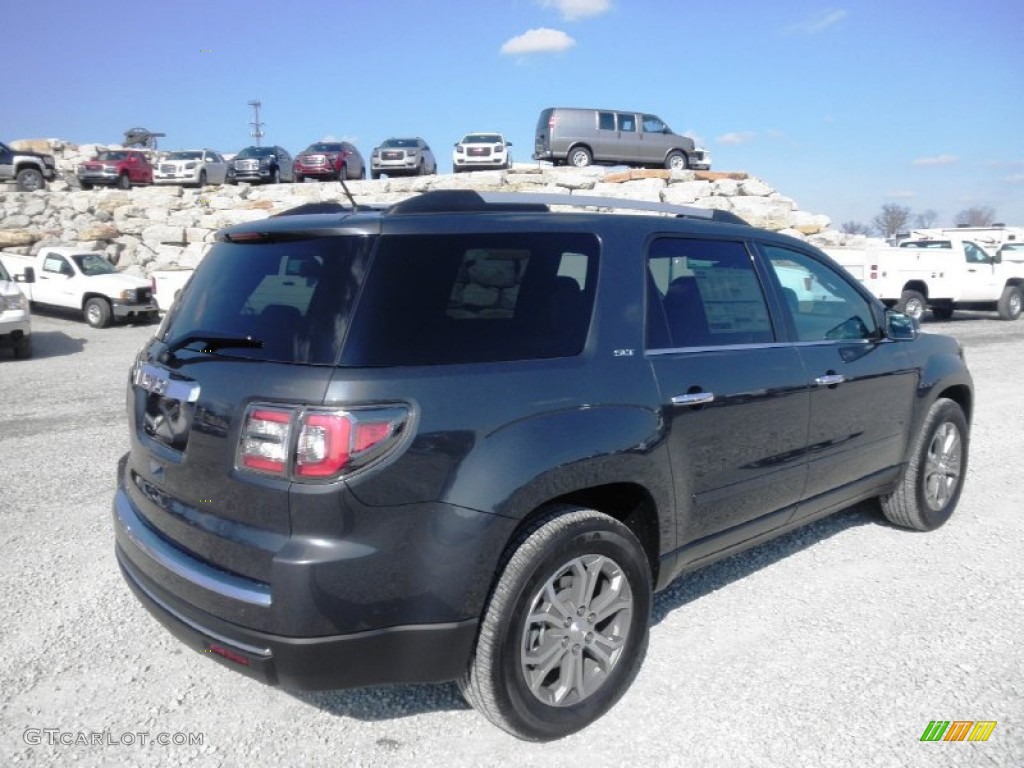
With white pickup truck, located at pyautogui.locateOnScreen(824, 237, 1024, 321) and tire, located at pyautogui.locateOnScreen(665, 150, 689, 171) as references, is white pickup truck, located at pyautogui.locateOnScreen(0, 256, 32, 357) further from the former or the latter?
tire, located at pyautogui.locateOnScreen(665, 150, 689, 171)

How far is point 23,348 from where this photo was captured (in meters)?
13.0

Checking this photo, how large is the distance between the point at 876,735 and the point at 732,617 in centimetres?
94

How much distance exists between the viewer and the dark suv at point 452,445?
2.36 m

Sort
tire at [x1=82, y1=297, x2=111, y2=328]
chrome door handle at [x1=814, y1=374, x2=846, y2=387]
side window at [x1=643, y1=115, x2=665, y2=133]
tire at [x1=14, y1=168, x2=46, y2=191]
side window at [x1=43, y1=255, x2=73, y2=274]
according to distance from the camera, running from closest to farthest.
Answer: chrome door handle at [x1=814, y1=374, x2=846, y2=387], tire at [x1=82, y1=297, x2=111, y2=328], side window at [x1=43, y1=255, x2=73, y2=274], side window at [x1=643, y1=115, x2=665, y2=133], tire at [x1=14, y1=168, x2=46, y2=191]

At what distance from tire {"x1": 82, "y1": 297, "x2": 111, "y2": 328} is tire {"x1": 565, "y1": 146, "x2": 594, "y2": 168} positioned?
15713 mm

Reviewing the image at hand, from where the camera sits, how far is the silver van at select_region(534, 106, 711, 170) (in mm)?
27156

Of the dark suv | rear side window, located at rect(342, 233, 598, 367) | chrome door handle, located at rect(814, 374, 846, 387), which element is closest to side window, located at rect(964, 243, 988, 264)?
chrome door handle, located at rect(814, 374, 846, 387)

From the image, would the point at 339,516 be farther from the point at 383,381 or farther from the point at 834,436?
the point at 834,436

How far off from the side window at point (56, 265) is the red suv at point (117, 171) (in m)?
12.6

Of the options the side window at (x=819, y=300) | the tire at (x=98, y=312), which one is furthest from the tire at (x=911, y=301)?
the tire at (x=98, y=312)

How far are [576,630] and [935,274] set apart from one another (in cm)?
1837

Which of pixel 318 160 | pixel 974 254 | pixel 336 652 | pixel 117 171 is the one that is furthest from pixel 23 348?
pixel 974 254

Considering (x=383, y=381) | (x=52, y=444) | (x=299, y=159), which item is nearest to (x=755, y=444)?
(x=383, y=381)

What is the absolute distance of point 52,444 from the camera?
7004 mm
